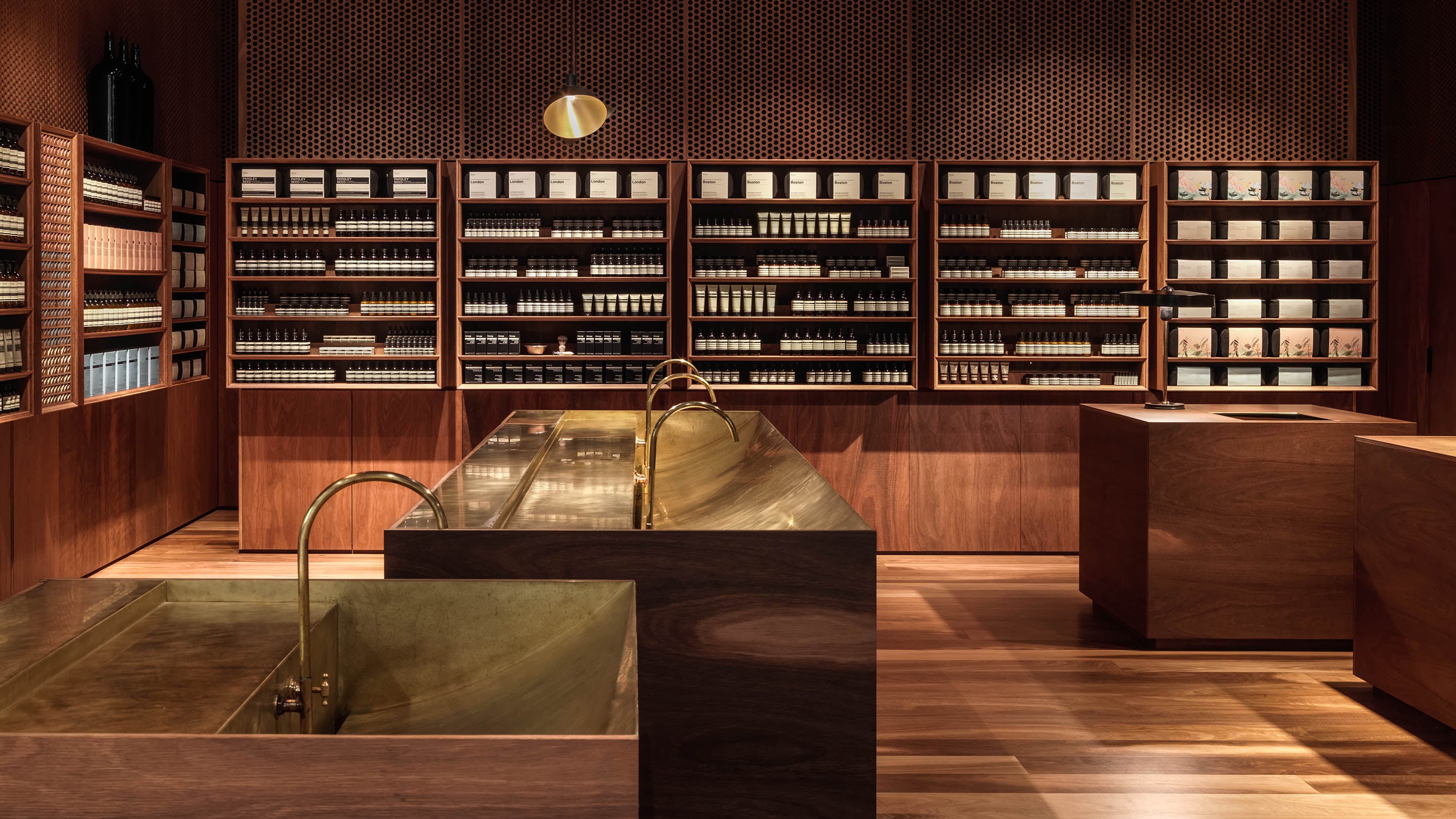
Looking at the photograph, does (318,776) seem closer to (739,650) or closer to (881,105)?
(739,650)

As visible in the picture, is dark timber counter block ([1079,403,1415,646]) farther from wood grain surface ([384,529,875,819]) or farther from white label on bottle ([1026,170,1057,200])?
wood grain surface ([384,529,875,819])

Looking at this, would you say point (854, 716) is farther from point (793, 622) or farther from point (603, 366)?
point (603, 366)

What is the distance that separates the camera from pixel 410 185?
600 centimetres

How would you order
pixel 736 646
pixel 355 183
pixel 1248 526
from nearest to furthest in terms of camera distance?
pixel 736 646 < pixel 1248 526 < pixel 355 183

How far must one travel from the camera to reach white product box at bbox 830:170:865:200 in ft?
20.0

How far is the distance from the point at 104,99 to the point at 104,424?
5.51 feet

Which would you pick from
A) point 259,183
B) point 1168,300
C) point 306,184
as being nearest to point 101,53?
point 259,183

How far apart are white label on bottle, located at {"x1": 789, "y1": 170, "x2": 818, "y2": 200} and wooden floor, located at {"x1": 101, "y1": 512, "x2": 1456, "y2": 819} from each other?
2.34m

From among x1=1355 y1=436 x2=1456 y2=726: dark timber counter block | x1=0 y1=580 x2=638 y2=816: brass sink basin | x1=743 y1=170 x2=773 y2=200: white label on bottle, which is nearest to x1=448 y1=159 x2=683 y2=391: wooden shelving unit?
x1=743 y1=170 x2=773 y2=200: white label on bottle

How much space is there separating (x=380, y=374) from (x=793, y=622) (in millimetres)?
4302

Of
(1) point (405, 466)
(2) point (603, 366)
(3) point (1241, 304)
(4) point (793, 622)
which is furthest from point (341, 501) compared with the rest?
(3) point (1241, 304)

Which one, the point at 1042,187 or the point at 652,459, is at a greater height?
the point at 1042,187

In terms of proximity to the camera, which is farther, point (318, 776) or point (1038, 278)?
point (1038, 278)

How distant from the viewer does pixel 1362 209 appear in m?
6.24
